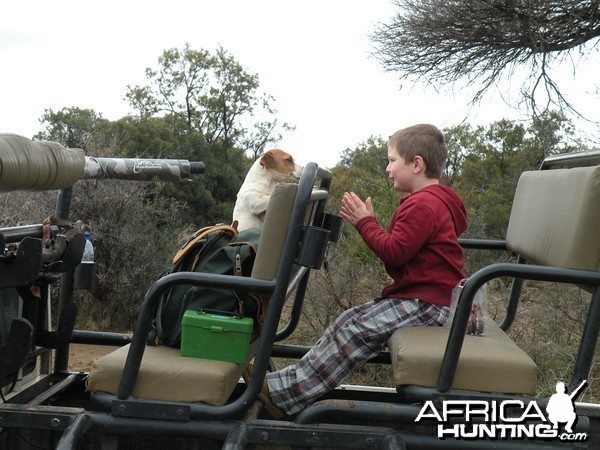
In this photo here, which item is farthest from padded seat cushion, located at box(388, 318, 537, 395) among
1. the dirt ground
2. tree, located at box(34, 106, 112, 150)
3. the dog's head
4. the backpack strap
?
tree, located at box(34, 106, 112, 150)

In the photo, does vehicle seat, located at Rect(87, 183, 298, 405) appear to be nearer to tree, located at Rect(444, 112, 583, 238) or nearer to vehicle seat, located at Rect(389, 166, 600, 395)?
vehicle seat, located at Rect(389, 166, 600, 395)

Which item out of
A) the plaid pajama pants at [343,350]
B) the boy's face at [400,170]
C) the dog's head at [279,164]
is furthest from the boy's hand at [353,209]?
the dog's head at [279,164]

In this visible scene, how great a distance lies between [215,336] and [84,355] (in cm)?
503

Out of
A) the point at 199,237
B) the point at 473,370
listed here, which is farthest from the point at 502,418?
the point at 199,237

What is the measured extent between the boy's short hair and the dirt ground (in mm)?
4271

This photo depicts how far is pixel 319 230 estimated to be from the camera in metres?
2.30

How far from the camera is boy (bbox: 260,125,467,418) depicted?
265 centimetres

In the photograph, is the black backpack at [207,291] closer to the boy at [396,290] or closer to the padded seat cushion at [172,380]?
the padded seat cushion at [172,380]

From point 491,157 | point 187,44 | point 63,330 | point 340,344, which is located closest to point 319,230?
point 340,344

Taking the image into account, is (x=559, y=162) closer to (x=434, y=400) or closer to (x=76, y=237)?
(x=434, y=400)

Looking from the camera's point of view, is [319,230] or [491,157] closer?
[319,230]

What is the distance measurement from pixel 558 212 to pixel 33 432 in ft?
6.36

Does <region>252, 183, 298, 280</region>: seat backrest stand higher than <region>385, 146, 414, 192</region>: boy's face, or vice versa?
<region>385, 146, 414, 192</region>: boy's face

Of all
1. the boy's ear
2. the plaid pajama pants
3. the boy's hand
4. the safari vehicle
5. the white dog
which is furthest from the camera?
the white dog
